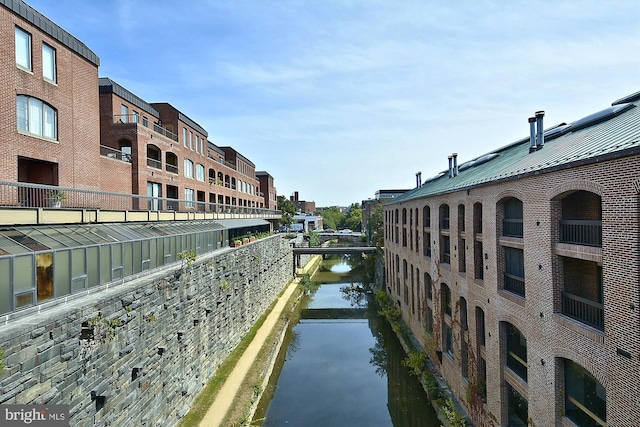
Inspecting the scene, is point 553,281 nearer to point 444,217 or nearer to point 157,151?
point 444,217

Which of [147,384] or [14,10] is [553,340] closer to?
[147,384]

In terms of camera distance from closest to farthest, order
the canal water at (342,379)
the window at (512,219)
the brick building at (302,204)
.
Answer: the window at (512,219)
the canal water at (342,379)
the brick building at (302,204)

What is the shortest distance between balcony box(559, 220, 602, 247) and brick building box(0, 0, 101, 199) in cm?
1887

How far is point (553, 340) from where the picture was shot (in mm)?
10820

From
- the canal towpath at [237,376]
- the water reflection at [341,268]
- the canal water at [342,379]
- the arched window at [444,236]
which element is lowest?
the canal water at [342,379]

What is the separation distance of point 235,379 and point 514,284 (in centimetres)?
1496

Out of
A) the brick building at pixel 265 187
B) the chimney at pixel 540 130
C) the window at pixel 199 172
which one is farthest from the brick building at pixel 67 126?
the brick building at pixel 265 187

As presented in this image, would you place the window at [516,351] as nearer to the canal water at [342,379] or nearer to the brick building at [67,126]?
the canal water at [342,379]

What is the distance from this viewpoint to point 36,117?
1631cm

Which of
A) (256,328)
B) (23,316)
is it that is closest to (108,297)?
(23,316)

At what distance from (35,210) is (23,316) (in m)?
4.02

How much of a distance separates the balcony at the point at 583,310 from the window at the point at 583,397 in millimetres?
1362

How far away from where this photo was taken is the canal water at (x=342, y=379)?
18.9 m

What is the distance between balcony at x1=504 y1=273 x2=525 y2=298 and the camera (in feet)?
43.5
